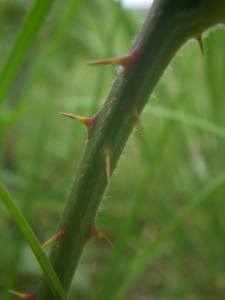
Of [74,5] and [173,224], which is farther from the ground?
[74,5]

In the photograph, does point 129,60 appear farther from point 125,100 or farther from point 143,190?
point 143,190

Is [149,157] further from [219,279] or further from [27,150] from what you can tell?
[27,150]

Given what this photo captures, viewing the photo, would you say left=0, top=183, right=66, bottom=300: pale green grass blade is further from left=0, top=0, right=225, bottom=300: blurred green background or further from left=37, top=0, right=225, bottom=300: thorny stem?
left=0, top=0, right=225, bottom=300: blurred green background

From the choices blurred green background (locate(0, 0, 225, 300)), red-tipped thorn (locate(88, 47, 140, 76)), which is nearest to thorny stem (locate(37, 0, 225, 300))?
red-tipped thorn (locate(88, 47, 140, 76))

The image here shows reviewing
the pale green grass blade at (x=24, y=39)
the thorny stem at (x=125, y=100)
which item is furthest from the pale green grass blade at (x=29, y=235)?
the pale green grass blade at (x=24, y=39)

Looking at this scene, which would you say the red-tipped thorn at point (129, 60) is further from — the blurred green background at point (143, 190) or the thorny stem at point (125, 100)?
the blurred green background at point (143, 190)

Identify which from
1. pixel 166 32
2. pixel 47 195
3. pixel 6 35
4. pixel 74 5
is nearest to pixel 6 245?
pixel 47 195
